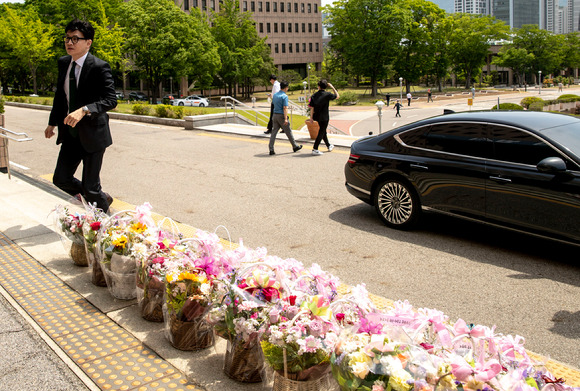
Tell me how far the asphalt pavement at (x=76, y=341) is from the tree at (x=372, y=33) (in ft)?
280

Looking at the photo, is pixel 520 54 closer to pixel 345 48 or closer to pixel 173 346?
pixel 345 48

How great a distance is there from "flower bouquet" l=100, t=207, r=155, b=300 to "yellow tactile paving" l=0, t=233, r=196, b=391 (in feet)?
0.91

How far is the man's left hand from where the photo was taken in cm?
570

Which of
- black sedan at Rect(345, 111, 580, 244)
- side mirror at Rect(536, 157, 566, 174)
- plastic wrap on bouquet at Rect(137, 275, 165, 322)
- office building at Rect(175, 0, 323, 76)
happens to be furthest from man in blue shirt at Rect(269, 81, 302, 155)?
office building at Rect(175, 0, 323, 76)

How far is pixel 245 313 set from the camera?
3314 millimetres

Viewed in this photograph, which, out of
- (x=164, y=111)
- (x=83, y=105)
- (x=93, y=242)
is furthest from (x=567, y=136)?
(x=164, y=111)

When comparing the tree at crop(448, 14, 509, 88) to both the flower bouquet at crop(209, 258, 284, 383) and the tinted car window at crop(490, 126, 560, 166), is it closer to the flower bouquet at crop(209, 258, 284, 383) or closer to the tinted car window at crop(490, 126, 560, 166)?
the tinted car window at crop(490, 126, 560, 166)

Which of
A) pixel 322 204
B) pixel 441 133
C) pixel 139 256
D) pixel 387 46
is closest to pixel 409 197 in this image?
pixel 441 133

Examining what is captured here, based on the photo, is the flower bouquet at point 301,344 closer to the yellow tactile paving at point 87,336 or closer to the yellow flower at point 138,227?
the yellow tactile paving at point 87,336

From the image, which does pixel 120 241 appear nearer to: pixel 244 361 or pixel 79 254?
pixel 79 254

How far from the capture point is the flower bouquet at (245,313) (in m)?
3.27

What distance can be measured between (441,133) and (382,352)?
4.98m

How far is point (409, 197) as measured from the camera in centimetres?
741

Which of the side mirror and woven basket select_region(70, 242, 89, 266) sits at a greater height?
the side mirror
